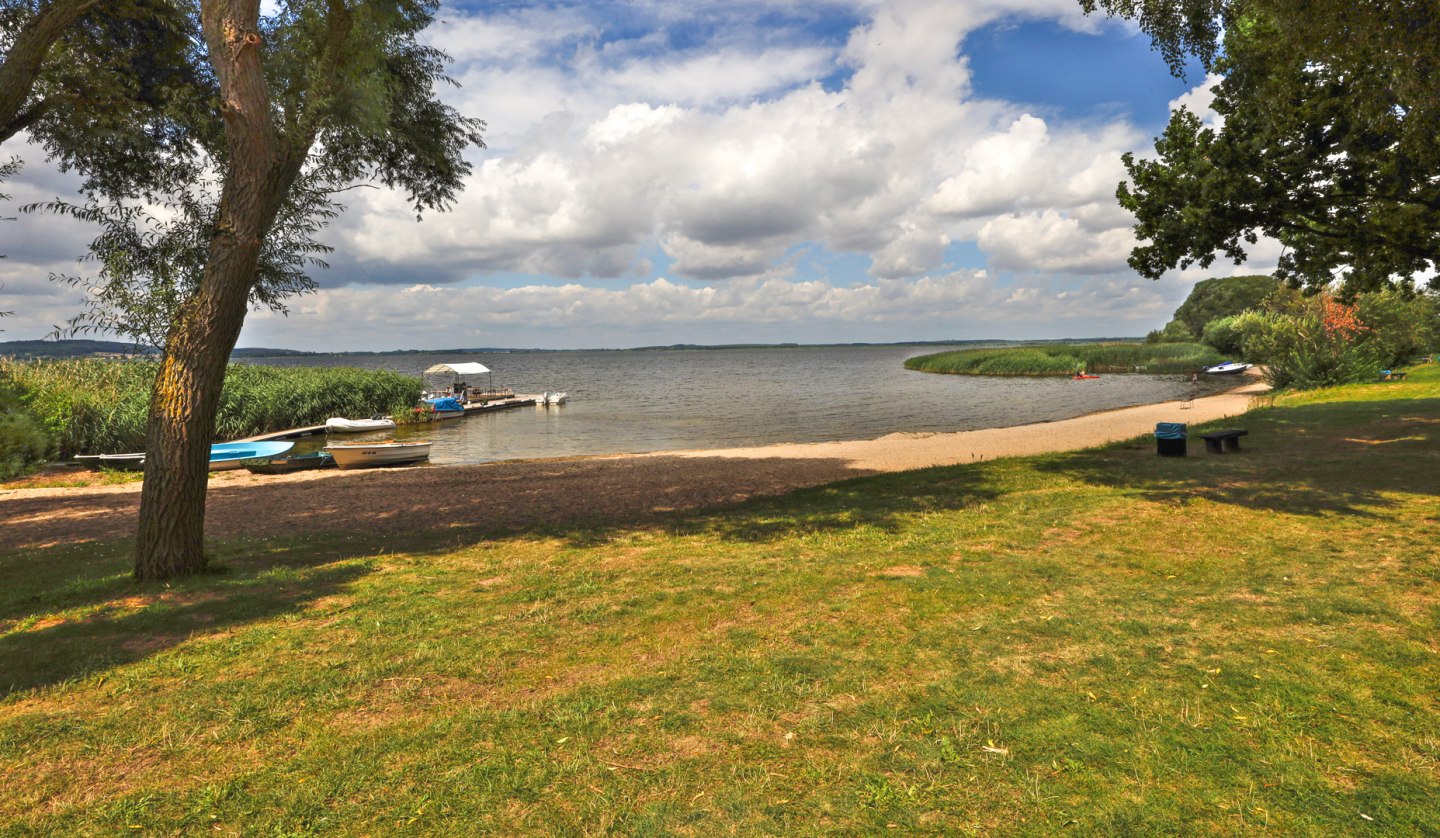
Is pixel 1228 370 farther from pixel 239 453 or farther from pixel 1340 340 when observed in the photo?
pixel 239 453

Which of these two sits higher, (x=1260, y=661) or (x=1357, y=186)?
(x=1357, y=186)

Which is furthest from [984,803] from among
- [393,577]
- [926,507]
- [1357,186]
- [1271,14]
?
[1357,186]

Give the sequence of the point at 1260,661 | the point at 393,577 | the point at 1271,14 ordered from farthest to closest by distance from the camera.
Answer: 1. the point at 1271,14
2. the point at 393,577
3. the point at 1260,661

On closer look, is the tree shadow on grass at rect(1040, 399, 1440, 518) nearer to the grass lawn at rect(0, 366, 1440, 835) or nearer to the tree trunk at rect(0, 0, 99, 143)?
the grass lawn at rect(0, 366, 1440, 835)

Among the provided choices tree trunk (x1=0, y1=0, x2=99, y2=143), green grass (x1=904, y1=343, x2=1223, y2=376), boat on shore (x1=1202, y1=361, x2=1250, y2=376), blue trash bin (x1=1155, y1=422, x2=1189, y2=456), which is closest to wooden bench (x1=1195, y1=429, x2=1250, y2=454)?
blue trash bin (x1=1155, y1=422, x2=1189, y2=456)

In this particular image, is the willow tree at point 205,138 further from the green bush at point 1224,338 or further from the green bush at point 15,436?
the green bush at point 1224,338

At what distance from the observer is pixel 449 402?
42594mm

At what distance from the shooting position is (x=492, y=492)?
15273mm

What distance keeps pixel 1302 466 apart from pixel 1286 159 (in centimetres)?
598

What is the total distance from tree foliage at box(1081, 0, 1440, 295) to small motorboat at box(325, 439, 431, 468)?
2313cm

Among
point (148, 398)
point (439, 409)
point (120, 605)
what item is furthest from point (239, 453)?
point (439, 409)

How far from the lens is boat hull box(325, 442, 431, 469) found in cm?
2239

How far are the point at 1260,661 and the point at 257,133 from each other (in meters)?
10.9

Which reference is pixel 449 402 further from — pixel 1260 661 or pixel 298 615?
pixel 1260 661
